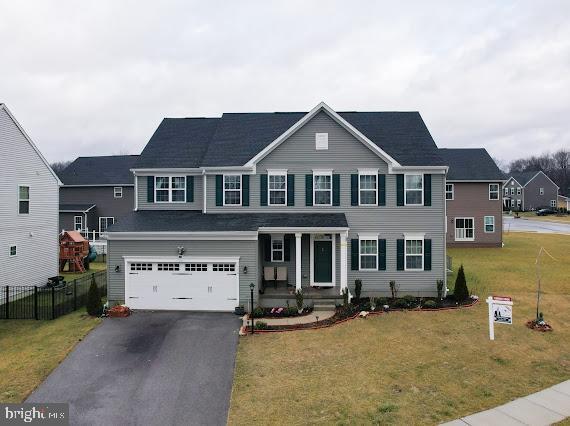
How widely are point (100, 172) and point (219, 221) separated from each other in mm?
28392

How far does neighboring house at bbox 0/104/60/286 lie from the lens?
64.8 feet

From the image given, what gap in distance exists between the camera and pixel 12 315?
16922 millimetres

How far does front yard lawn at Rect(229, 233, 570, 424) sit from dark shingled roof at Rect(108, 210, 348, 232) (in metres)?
5.00

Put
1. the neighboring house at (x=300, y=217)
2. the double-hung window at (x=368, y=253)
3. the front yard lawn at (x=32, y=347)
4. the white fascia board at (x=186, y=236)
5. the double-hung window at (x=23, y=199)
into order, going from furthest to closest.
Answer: the double-hung window at (x=23, y=199) < the double-hung window at (x=368, y=253) < the neighboring house at (x=300, y=217) < the white fascia board at (x=186, y=236) < the front yard lawn at (x=32, y=347)

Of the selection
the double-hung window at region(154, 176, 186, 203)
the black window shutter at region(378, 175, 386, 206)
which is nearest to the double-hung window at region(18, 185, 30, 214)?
the double-hung window at region(154, 176, 186, 203)

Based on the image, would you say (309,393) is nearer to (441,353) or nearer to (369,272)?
(441,353)

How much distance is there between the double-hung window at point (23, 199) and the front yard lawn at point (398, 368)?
51.2ft

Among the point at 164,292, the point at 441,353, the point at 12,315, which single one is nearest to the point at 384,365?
the point at 441,353

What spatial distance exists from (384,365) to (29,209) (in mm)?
20548

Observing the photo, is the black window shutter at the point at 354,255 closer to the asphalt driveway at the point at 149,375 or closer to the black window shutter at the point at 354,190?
the black window shutter at the point at 354,190

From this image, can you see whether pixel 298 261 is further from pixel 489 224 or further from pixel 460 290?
pixel 489 224

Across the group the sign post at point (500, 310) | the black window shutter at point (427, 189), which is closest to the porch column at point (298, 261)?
the black window shutter at point (427, 189)

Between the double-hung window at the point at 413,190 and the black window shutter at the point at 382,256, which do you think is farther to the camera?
the double-hung window at the point at 413,190

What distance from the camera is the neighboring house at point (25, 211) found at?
19750 millimetres
